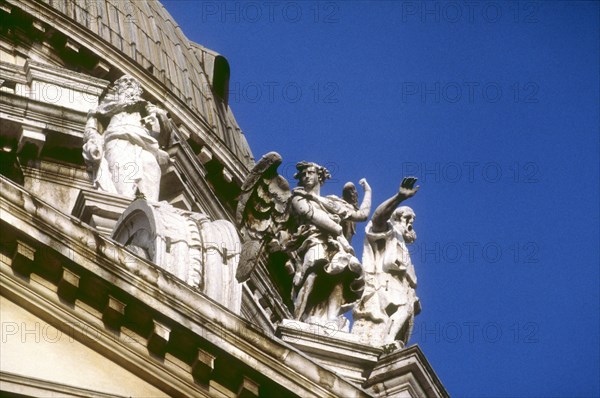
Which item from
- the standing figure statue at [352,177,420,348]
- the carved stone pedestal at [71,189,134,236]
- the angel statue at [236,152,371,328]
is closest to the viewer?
the angel statue at [236,152,371,328]

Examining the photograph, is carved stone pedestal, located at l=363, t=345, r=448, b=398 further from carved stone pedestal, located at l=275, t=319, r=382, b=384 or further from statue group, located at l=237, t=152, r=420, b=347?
statue group, located at l=237, t=152, r=420, b=347

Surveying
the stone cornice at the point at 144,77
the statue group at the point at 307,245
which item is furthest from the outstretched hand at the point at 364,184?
the stone cornice at the point at 144,77

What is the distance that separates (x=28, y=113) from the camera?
43.6m

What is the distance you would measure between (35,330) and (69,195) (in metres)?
15.0

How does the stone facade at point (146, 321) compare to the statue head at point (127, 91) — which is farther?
the statue head at point (127, 91)

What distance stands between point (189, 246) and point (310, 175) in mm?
2153

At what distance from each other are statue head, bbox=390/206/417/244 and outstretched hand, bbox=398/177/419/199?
1.52m

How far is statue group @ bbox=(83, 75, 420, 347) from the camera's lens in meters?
30.4

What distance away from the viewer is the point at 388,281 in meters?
32.8

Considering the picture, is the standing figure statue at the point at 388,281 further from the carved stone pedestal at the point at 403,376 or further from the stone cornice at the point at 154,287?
the stone cornice at the point at 154,287

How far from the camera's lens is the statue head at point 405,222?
111 ft

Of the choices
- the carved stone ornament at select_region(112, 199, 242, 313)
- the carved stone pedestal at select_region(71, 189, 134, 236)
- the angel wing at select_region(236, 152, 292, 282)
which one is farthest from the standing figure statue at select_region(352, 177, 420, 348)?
the carved stone pedestal at select_region(71, 189, 134, 236)

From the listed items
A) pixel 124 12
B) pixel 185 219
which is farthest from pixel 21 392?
pixel 124 12

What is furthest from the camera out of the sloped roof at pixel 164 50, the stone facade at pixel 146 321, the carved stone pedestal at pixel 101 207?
the sloped roof at pixel 164 50
